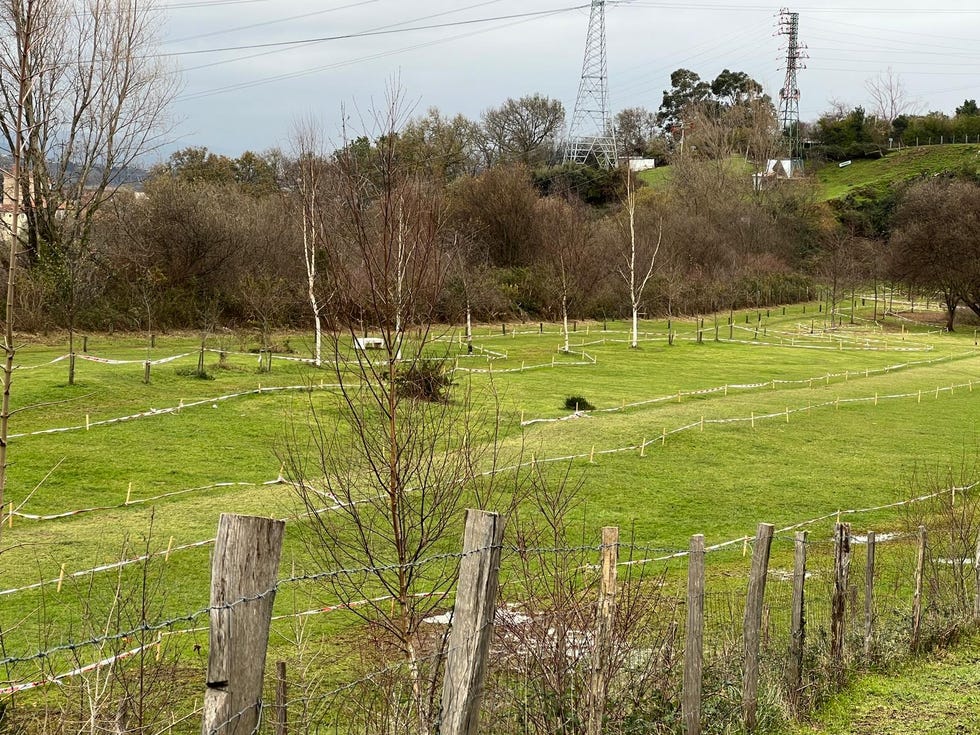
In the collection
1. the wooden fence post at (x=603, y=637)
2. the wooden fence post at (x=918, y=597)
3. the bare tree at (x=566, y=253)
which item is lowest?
the wooden fence post at (x=918, y=597)

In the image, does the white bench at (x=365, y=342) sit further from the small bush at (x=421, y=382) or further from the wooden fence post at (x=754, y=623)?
the wooden fence post at (x=754, y=623)

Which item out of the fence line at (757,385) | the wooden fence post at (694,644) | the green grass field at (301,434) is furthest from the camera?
the fence line at (757,385)

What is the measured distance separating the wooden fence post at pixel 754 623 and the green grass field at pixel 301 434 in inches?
112

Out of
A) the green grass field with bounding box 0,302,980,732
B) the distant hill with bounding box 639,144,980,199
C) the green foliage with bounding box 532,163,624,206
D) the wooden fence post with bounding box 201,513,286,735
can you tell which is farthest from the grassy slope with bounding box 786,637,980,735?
the distant hill with bounding box 639,144,980,199

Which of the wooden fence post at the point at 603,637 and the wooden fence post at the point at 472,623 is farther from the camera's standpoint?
the wooden fence post at the point at 603,637

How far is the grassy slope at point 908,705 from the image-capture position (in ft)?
21.7

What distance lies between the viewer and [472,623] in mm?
3893

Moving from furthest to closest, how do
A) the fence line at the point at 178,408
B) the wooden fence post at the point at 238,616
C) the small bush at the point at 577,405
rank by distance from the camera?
the small bush at the point at 577,405 < the fence line at the point at 178,408 < the wooden fence post at the point at 238,616

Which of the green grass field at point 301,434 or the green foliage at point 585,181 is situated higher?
the green foliage at point 585,181

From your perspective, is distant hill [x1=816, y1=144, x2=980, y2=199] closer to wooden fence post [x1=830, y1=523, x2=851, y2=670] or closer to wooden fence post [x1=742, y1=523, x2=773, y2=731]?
wooden fence post [x1=830, y1=523, x2=851, y2=670]

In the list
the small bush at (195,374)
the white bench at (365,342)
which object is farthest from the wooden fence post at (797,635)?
the small bush at (195,374)

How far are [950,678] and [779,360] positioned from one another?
31.6 metres

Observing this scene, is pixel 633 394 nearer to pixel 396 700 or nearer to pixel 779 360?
pixel 779 360

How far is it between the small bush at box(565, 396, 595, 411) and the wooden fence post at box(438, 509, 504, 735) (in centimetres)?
2069
